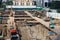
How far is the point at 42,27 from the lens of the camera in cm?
1614

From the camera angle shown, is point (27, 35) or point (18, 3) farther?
point (18, 3)

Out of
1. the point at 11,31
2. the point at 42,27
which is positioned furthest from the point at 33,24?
the point at 11,31

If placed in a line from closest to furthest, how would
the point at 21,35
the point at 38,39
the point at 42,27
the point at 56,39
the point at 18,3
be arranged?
the point at 56,39 < the point at 38,39 < the point at 21,35 < the point at 42,27 < the point at 18,3

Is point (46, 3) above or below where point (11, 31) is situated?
below

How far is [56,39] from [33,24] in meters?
6.01

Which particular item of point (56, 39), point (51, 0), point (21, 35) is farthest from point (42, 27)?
point (51, 0)

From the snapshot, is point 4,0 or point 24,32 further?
point 4,0

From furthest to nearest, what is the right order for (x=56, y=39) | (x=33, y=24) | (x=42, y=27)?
(x=33, y=24)
(x=42, y=27)
(x=56, y=39)

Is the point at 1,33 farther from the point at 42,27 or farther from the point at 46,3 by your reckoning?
Result: the point at 46,3

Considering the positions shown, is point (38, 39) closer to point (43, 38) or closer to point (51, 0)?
point (43, 38)

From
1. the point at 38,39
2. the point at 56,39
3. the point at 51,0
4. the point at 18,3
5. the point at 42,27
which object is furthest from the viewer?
the point at 51,0

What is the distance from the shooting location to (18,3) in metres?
36.6

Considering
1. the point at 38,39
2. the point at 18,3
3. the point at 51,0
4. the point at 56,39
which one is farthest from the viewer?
the point at 51,0

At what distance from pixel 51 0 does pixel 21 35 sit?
1022 inches
